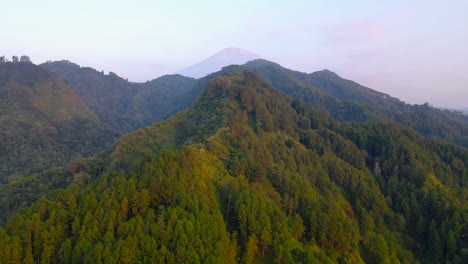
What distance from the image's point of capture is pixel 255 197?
145 feet

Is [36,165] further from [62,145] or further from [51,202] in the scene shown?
[51,202]

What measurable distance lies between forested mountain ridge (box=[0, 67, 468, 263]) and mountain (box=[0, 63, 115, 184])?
60.2m

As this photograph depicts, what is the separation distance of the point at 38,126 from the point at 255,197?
14140 cm

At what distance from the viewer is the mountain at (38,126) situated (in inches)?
4796

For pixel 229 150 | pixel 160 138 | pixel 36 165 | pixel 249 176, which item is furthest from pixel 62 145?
pixel 249 176

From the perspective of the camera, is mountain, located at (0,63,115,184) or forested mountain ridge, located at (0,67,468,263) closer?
forested mountain ridge, located at (0,67,468,263)

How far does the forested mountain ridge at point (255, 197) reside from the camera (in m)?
35.8

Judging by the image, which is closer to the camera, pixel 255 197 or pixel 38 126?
pixel 255 197

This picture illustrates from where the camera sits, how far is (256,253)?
40438mm

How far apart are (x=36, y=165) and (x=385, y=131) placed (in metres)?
122

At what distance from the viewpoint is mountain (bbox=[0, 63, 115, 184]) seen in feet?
400

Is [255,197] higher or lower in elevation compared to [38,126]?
higher

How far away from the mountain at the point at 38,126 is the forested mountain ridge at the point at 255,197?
6015 cm

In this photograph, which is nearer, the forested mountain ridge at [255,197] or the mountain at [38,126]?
the forested mountain ridge at [255,197]
